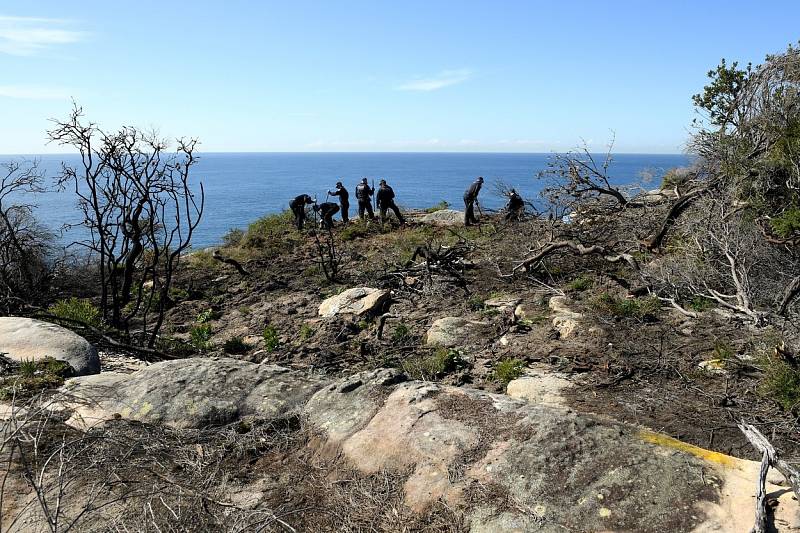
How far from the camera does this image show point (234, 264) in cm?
1602

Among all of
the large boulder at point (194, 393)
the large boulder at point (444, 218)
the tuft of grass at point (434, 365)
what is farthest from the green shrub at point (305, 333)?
the large boulder at point (444, 218)

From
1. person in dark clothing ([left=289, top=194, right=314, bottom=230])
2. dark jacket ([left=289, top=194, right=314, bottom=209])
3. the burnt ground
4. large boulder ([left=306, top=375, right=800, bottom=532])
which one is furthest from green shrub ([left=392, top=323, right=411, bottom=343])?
dark jacket ([left=289, top=194, right=314, bottom=209])

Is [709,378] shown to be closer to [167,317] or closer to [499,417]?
[499,417]

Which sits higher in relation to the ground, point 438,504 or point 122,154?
point 122,154

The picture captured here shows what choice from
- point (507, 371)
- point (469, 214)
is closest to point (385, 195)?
point (469, 214)

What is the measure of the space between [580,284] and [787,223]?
3.49 meters

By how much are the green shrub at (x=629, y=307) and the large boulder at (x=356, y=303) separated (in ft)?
13.3

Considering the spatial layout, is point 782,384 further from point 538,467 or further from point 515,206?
Result: point 515,206

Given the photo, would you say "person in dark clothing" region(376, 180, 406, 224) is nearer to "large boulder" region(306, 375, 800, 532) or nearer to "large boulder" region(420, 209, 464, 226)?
"large boulder" region(420, 209, 464, 226)

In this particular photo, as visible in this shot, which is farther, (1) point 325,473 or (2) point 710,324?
(2) point 710,324

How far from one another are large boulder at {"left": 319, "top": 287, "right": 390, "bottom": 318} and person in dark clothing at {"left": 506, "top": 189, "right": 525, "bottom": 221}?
810 centimetres

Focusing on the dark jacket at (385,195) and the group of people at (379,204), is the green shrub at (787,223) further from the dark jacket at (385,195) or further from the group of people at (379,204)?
the dark jacket at (385,195)

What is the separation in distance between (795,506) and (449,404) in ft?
8.04

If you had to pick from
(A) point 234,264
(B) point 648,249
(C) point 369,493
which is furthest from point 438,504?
(A) point 234,264
